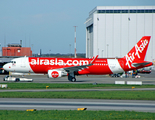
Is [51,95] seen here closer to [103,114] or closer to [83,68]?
[103,114]

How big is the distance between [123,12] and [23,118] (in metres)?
108

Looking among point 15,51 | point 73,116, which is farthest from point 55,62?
point 15,51

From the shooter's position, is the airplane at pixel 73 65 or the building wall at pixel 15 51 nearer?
the airplane at pixel 73 65

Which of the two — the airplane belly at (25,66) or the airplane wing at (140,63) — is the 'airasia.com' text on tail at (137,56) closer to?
the airplane wing at (140,63)

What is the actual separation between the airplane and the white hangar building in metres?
67.1

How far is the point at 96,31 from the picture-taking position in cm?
11794

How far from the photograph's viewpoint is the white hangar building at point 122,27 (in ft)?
382

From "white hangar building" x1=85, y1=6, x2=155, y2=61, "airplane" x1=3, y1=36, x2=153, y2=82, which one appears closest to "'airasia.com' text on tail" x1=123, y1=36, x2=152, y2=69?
"airplane" x1=3, y1=36, x2=153, y2=82

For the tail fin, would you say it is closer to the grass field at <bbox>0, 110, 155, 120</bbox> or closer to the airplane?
the airplane

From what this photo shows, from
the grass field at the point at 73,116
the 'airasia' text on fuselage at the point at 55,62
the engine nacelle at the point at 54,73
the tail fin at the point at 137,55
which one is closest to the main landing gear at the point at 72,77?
the 'airasia' text on fuselage at the point at 55,62

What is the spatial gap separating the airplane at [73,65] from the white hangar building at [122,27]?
6714 cm

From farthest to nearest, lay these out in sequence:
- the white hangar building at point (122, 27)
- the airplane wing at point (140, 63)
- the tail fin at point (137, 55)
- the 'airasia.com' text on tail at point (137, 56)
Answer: the white hangar building at point (122, 27) → the tail fin at point (137, 55) → the 'airasia.com' text on tail at point (137, 56) → the airplane wing at point (140, 63)

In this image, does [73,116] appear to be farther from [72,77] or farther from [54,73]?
[72,77]

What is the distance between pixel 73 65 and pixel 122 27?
74730mm
